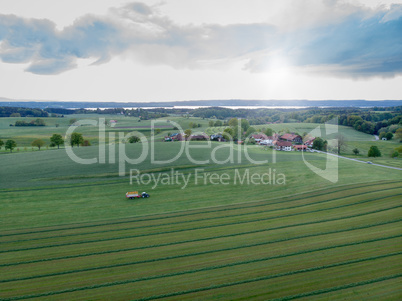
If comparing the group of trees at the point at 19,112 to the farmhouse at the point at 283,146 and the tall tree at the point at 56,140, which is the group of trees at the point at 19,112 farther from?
the farmhouse at the point at 283,146

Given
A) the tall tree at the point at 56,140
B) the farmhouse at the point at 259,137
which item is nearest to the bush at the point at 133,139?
the tall tree at the point at 56,140

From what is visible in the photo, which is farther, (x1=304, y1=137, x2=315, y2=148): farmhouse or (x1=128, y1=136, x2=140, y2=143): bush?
(x1=128, y1=136, x2=140, y2=143): bush

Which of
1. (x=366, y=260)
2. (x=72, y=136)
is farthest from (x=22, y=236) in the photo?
(x=72, y=136)

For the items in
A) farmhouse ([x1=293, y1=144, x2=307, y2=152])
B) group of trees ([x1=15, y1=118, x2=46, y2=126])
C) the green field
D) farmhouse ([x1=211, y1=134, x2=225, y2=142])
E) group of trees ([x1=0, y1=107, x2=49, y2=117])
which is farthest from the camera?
group of trees ([x1=0, y1=107, x2=49, y2=117])

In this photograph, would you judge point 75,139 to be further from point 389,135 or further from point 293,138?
point 389,135

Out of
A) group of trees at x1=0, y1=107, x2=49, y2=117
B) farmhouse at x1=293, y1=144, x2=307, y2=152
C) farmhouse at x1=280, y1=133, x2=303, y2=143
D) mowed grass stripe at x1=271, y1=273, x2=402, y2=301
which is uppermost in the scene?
group of trees at x1=0, y1=107, x2=49, y2=117

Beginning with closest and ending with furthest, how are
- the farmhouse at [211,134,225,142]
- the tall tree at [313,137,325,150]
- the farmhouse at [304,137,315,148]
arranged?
1. the tall tree at [313,137,325,150]
2. the farmhouse at [304,137,315,148]
3. the farmhouse at [211,134,225,142]

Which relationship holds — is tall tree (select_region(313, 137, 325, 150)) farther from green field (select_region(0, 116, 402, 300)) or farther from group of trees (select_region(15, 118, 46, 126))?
group of trees (select_region(15, 118, 46, 126))

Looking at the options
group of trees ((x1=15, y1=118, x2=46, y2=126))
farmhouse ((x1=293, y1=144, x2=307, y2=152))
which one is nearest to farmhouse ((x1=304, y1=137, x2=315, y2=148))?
farmhouse ((x1=293, y1=144, x2=307, y2=152))

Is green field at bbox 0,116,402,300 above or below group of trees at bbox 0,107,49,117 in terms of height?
below
